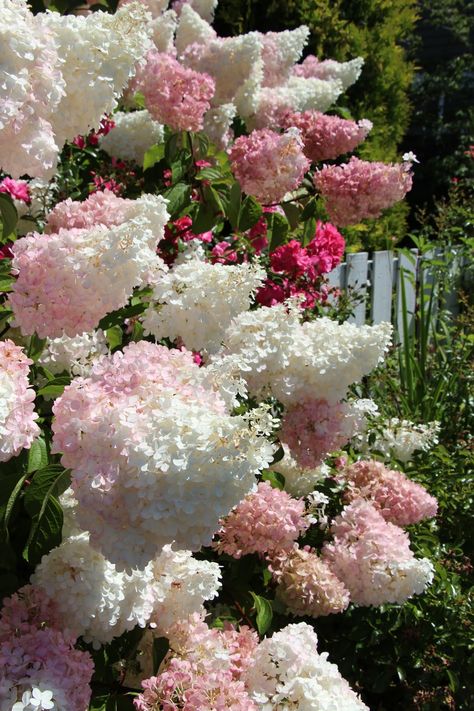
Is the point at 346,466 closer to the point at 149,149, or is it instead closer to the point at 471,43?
the point at 149,149

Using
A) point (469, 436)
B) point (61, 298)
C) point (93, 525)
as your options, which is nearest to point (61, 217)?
point (61, 298)

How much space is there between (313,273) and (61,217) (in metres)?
1.31

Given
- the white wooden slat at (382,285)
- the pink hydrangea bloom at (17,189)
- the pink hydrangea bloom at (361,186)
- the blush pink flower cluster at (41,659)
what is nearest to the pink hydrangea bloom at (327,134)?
the pink hydrangea bloom at (361,186)

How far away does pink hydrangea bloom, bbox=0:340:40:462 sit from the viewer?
117cm

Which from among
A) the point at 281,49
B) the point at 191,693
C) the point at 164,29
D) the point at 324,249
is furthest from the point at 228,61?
the point at 191,693

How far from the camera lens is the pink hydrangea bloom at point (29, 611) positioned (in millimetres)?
1379

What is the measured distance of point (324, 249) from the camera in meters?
2.89

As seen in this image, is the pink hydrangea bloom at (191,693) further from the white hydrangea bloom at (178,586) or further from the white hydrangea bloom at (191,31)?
the white hydrangea bloom at (191,31)

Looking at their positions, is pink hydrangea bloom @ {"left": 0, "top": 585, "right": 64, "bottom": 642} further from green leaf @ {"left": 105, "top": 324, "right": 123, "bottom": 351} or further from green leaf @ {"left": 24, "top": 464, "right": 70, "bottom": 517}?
green leaf @ {"left": 105, "top": 324, "right": 123, "bottom": 351}

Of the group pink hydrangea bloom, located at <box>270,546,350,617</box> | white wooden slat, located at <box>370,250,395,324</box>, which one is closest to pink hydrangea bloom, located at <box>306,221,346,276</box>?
pink hydrangea bloom, located at <box>270,546,350,617</box>

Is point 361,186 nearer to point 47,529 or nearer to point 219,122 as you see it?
point 219,122

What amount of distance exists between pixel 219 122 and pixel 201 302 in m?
1.26

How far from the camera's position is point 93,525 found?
1.17 meters

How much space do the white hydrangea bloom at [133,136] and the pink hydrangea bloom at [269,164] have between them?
38 centimetres
